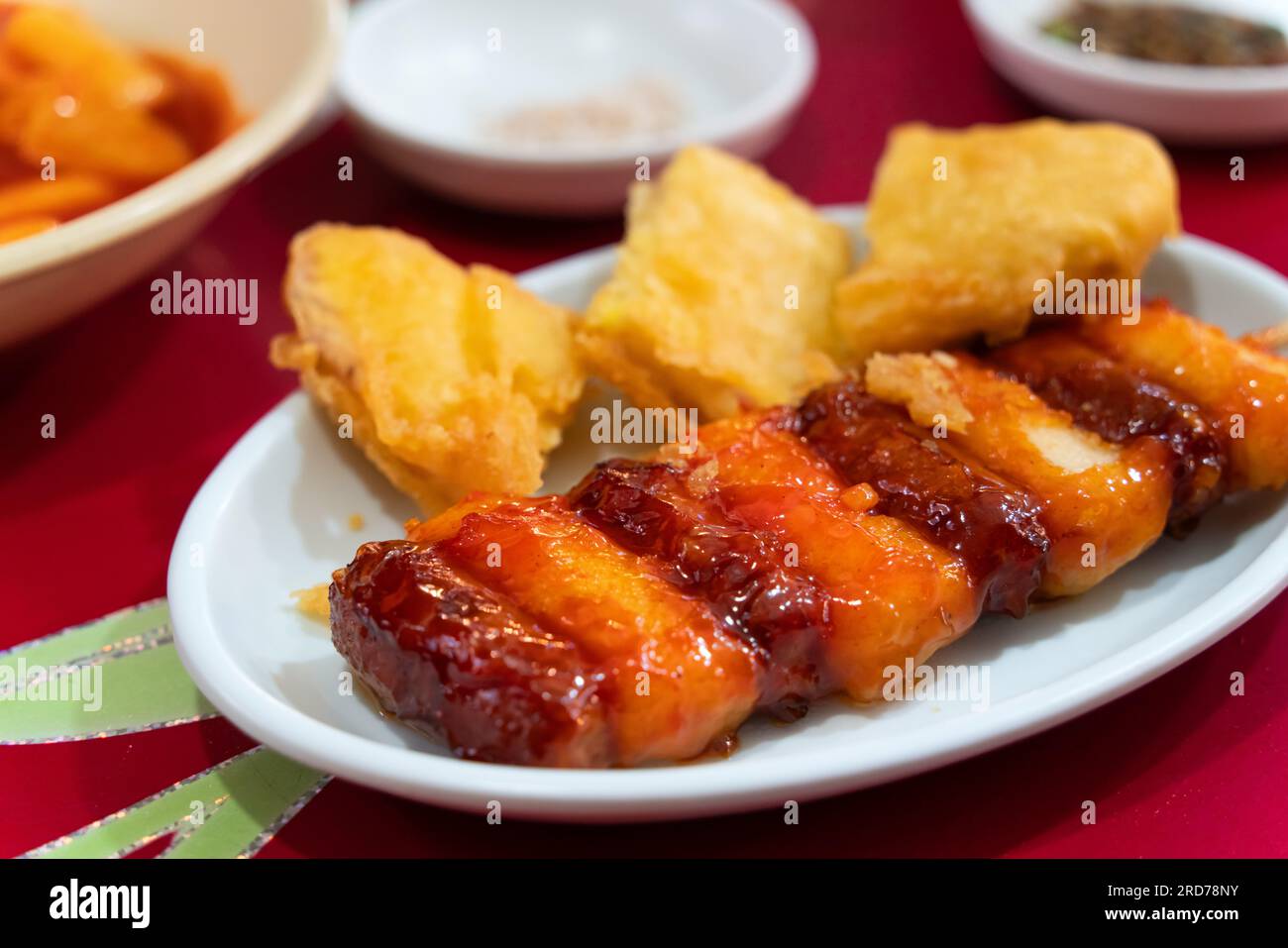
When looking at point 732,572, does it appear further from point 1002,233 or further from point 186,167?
point 186,167

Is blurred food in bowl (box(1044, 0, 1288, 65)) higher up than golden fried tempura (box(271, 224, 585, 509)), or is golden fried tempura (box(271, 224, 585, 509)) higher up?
blurred food in bowl (box(1044, 0, 1288, 65))

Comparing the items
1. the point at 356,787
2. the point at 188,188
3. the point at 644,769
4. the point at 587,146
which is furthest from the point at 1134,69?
the point at 356,787

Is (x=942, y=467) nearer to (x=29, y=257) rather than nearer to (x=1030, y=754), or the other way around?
(x=1030, y=754)

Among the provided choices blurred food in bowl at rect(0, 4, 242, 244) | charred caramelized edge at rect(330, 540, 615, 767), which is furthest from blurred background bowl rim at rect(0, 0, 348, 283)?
charred caramelized edge at rect(330, 540, 615, 767)

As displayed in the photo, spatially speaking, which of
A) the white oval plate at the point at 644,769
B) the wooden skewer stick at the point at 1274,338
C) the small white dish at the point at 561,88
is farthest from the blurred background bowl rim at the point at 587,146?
the wooden skewer stick at the point at 1274,338

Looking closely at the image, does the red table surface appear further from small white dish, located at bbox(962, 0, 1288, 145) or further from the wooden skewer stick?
the wooden skewer stick
